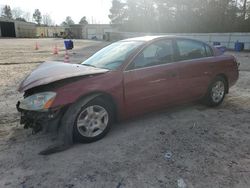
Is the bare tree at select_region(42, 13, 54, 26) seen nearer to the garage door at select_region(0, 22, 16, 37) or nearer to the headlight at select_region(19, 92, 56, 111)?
the garage door at select_region(0, 22, 16, 37)

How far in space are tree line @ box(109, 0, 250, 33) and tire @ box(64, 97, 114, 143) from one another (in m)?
24.7

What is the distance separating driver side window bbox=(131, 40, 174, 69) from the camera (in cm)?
384

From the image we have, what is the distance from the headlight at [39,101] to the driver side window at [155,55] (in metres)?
1.41

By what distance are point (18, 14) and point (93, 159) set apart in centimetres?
11174

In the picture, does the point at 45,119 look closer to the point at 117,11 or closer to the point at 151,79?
the point at 151,79

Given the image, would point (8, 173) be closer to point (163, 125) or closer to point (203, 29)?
point (163, 125)

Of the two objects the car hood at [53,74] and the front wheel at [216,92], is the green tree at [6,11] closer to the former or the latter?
the car hood at [53,74]

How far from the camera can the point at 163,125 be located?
13.3 feet

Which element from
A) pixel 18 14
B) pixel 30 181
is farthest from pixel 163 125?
pixel 18 14

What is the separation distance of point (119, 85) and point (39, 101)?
3.83 feet

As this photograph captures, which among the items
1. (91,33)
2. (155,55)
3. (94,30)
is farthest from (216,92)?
(94,30)

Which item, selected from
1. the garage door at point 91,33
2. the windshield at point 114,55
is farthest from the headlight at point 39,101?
the garage door at point 91,33

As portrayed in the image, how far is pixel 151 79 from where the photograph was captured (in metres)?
3.85

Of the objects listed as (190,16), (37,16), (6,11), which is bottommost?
(190,16)
